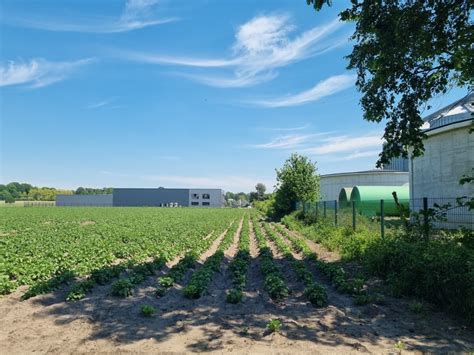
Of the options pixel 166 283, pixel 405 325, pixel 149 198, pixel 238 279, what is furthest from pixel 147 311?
pixel 149 198

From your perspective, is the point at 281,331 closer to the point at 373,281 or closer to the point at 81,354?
the point at 81,354

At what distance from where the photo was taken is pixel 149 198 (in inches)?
4547

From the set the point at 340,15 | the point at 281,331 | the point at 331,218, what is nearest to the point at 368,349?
the point at 281,331

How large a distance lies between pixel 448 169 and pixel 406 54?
12723mm

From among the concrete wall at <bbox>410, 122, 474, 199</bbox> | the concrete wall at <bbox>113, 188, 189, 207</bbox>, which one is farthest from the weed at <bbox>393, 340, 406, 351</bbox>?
the concrete wall at <bbox>113, 188, 189, 207</bbox>

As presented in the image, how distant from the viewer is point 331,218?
18750 mm

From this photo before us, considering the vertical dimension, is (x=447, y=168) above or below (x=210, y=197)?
above

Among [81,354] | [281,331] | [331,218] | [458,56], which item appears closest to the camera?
[81,354]

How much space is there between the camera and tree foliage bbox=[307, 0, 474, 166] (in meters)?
7.37

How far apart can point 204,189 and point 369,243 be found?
111 meters

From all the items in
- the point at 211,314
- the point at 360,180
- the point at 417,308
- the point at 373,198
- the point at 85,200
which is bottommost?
the point at 211,314

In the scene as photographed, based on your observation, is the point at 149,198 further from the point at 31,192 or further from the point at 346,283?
the point at 346,283

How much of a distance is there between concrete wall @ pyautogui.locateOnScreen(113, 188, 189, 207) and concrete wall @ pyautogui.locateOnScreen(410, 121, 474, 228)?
9931 cm

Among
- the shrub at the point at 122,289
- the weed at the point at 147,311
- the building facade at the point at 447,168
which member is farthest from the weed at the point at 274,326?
the building facade at the point at 447,168
